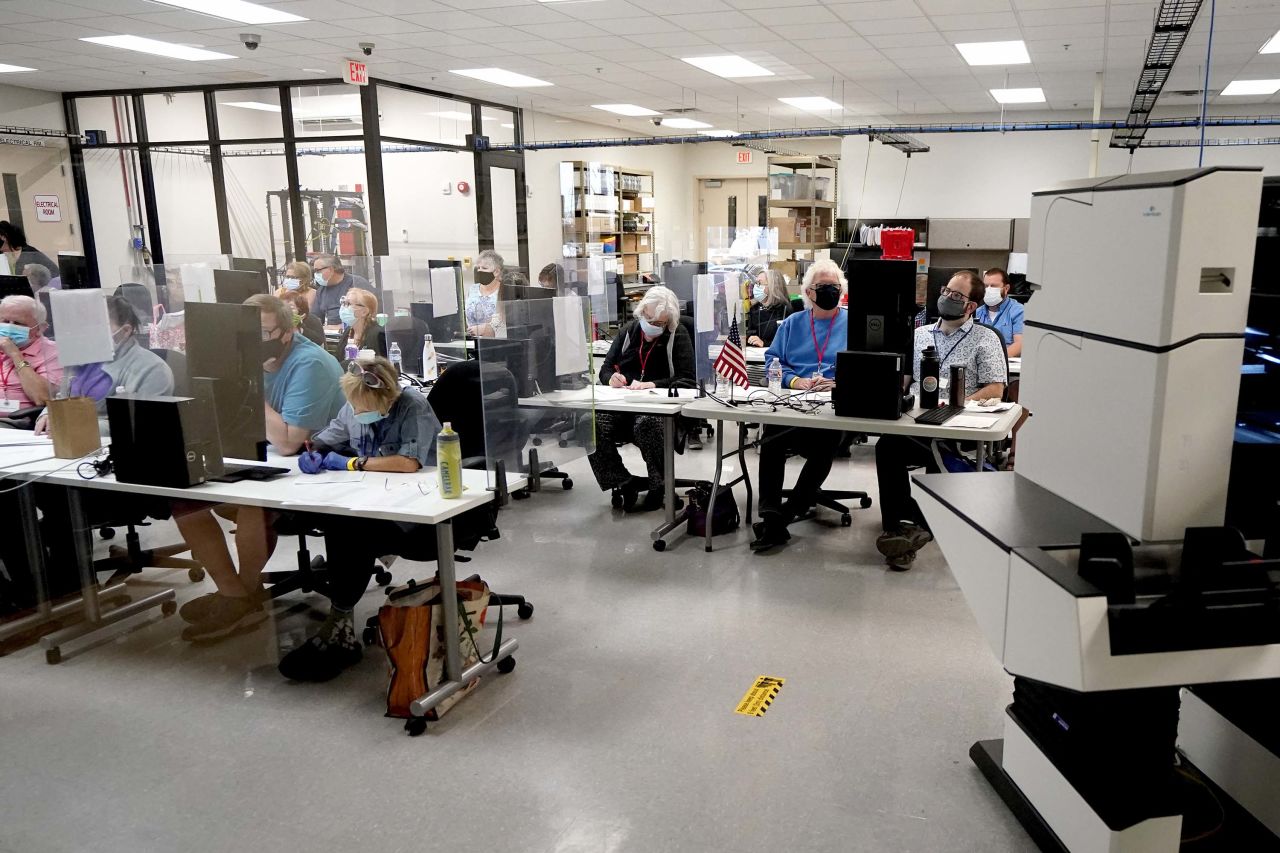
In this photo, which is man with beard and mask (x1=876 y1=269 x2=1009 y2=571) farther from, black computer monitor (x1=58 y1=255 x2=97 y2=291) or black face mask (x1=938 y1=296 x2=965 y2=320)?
black computer monitor (x1=58 y1=255 x2=97 y2=291)

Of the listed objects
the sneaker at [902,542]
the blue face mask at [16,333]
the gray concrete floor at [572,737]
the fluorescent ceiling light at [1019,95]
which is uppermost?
the fluorescent ceiling light at [1019,95]

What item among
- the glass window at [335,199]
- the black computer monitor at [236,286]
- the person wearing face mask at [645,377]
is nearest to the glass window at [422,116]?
the glass window at [335,199]

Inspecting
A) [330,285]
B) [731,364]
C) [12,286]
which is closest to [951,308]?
[731,364]

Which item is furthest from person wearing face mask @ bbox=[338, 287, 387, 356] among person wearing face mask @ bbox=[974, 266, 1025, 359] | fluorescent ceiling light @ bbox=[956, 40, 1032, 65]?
fluorescent ceiling light @ bbox=[956, 40, 1032, 65]

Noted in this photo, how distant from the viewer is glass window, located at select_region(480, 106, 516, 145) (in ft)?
35.4

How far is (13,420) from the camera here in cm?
416

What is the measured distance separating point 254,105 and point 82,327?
665cm

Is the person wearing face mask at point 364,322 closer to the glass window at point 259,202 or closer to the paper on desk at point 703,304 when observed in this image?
the paper on desk at point 703,304

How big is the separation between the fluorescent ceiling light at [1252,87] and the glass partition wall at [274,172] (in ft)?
26.2

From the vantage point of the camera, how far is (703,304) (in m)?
4.97

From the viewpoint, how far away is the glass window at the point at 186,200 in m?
9.80

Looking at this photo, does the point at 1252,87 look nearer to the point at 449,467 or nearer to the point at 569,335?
the point at 569,335

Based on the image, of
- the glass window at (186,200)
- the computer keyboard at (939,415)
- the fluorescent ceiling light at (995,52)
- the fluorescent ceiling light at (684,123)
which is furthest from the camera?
the fluorescent ceiling light at (684,123)

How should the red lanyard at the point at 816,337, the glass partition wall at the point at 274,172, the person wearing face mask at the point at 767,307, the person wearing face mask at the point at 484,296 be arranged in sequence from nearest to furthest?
the red lanyard at the point at 816,337
the person wearing face mask at the point at 484,296
the person wearing face mask at the point at 767,307
the glass partition wall at the point at 274,172
